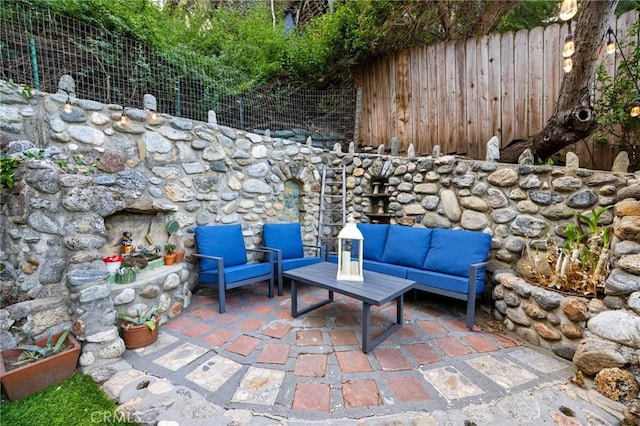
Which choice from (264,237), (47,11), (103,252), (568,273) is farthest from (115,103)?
(568,273)

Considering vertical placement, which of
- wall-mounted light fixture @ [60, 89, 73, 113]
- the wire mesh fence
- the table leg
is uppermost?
the wire mesh fence

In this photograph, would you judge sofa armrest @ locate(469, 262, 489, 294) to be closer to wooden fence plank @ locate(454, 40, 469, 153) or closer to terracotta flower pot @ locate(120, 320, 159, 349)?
wooden fence plank @ locate(454, 40, 469, 153)

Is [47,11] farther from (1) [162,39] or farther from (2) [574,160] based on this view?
(2) [574,160]

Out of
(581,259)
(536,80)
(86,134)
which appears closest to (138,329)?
(86,134)

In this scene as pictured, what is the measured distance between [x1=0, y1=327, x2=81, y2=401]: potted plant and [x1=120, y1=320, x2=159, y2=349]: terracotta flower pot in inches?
11.2

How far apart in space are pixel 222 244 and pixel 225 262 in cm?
22

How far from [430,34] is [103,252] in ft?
17.4

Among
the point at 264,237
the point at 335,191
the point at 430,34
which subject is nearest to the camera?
the point at 264,237

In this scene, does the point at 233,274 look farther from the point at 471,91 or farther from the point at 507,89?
the point at 507,89

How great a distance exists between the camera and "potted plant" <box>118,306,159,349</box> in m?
2.14

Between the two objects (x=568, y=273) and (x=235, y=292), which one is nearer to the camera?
(x=568, y=273)

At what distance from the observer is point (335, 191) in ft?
15.3

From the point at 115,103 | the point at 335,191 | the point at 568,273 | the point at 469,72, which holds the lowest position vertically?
the point at 568,273

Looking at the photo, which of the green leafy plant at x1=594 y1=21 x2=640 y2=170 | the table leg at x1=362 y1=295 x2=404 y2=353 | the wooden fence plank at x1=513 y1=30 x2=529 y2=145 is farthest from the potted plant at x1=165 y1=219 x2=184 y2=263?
the green leafy plant at x1=594 y1=21 x2=640 y2=170
